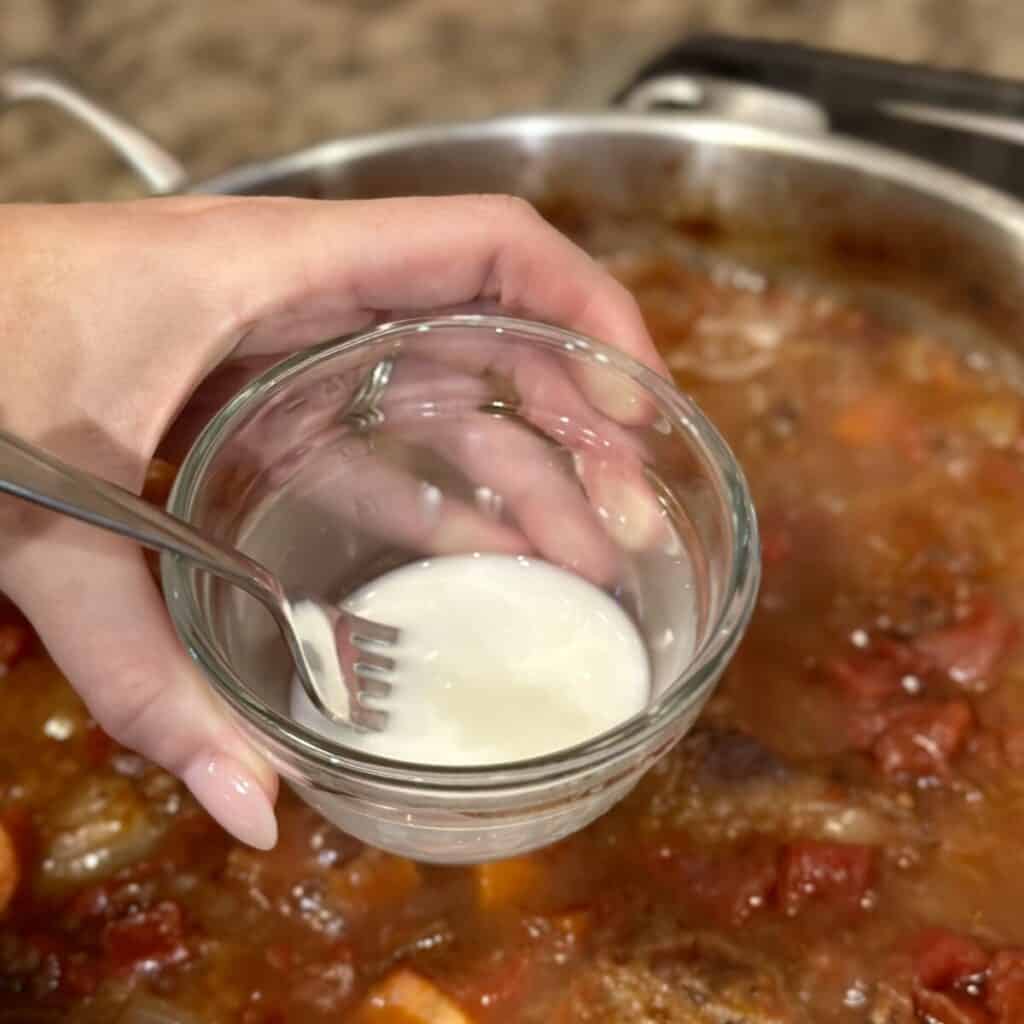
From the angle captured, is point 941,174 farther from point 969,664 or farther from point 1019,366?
point 969,664

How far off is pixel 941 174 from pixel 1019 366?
216mm

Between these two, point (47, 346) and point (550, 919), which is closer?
point (47, 346)

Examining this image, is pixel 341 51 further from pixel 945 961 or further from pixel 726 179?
pixel 945 961

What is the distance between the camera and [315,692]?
2.45ft

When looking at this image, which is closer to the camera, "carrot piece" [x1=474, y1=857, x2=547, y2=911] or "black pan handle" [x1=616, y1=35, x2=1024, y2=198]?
"carrot piece" [x1=474, y1=857, x2=547, y2=911]

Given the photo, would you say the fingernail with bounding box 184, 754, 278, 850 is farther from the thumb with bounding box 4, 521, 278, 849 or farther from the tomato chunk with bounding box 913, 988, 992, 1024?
the tomato chunk with bounding box 913, 988, 992, 1024

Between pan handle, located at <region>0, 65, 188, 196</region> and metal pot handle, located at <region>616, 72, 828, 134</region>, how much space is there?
0.50 m

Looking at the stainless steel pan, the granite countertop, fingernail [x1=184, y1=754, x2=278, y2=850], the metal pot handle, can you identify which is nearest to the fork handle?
fingernail [x1=184, y1=754, x2=278, y2=850]

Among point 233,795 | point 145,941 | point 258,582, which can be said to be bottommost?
point 145,941

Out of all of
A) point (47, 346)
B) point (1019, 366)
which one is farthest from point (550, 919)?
point (1019, 366)

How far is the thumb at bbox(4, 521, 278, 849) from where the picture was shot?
2.31 ft

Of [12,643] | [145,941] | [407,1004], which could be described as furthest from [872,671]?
[12,643]

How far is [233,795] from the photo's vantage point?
0.73m

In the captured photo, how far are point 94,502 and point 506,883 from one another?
16.4 inches
